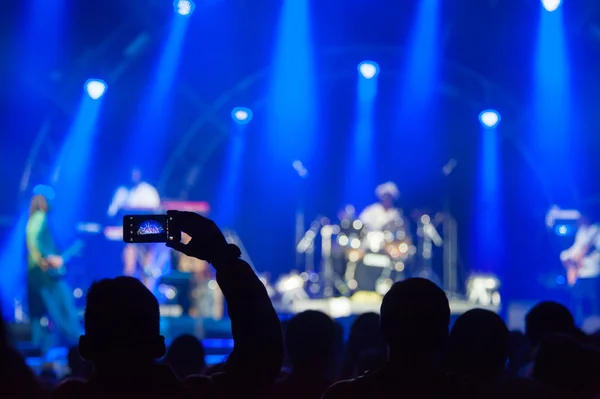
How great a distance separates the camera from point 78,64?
13898mm

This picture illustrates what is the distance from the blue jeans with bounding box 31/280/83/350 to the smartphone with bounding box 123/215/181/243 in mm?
8663

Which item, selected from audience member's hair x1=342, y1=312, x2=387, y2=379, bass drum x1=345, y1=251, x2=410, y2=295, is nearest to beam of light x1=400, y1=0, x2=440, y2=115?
bass drum x1=345, y1=251, x2=410, y2=295

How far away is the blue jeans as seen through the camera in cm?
1006

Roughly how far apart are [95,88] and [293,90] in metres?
3.94

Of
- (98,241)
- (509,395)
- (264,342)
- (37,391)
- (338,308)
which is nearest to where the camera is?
(37,391)

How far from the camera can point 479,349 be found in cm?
260

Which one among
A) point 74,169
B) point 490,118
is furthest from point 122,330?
point 490,118

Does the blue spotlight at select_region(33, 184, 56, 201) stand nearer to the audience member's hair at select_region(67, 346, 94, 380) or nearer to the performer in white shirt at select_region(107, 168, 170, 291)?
the performer in white shirt at select_region(107, 168, 170, 291)

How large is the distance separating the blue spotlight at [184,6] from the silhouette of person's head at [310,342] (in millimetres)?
11320

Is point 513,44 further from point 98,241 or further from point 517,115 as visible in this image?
point 98,241

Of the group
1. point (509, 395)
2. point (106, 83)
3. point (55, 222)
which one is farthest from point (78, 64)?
point (509, 395)

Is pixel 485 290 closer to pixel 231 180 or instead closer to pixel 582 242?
pixel 582 242

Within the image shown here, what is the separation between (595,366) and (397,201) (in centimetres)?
1324

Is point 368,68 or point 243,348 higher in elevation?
point 368,68
